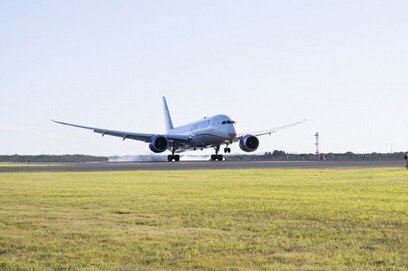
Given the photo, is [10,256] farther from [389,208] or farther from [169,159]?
[169,159]

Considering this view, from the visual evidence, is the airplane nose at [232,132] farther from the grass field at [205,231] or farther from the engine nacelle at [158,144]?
the grass field at [205,231]

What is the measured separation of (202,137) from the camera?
72438 mm

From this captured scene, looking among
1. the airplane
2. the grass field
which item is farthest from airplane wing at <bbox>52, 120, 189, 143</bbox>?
the grass field

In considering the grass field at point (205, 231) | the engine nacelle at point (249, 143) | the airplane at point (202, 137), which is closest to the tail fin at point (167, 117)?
the airplane at point (202, 137)

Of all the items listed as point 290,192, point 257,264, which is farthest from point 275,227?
point 290,192

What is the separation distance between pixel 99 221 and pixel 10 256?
4060mm

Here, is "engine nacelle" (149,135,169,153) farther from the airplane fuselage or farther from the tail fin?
the tail fin

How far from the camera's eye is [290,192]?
21.8 meters

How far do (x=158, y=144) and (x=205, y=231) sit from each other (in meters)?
58.8

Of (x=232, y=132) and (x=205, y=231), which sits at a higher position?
(x=232, y=132)

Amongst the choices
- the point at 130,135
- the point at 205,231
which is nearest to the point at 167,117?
the point at 130,135

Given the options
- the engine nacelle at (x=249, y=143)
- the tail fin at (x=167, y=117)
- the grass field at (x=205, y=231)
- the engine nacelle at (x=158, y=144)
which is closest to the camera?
the grass field at (x=205, y=231)

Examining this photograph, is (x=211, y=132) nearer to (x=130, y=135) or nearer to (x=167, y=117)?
(x=130, y=135)

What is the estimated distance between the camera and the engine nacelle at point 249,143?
72.4 metres
